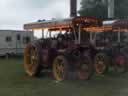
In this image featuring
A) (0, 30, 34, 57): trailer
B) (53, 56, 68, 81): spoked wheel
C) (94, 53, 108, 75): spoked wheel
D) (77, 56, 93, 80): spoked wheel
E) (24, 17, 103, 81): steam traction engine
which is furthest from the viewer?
(0, 30, 34, 57): trailer

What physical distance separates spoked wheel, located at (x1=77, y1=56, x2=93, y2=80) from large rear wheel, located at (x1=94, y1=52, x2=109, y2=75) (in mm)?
2188

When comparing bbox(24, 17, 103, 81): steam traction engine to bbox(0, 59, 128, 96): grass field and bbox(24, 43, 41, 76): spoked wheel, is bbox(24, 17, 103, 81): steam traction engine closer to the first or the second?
bbox(24, 43, 41, 76): spoked wheel

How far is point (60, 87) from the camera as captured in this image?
13.3 metres

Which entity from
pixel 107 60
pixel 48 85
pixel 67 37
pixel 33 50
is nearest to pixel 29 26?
pixel 33 50

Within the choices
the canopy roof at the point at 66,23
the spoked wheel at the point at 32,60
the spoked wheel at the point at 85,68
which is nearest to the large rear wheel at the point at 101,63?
the canopy roof at the point at 66,23

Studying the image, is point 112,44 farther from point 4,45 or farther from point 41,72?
point 4,45

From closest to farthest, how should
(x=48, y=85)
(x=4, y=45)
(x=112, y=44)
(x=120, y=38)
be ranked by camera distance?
(x=48, y=85), (x=112, y=44), (x=120, y=38), (x=4, y=45)

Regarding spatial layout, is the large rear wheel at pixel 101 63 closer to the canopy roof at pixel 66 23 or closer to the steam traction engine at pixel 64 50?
the steam traction engine at pixel 64 50

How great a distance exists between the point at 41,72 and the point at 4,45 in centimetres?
1715

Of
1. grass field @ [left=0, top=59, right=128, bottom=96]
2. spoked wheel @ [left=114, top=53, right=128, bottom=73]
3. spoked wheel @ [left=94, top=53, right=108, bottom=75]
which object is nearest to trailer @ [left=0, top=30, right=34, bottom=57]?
spoked wheel @ [left=94, top=53, right=108, bottom=75]

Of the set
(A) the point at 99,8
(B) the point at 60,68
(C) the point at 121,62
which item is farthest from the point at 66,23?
(A) the point at 99,8

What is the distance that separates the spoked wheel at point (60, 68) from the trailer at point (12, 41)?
18.9 m

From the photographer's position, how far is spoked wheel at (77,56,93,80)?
1521 cm

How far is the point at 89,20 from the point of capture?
54.3 ft
